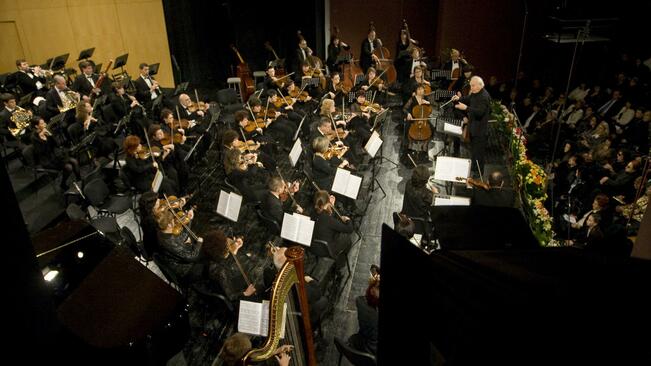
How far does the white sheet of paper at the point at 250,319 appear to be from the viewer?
12.6ft

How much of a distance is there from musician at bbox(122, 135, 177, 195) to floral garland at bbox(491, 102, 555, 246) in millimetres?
5131

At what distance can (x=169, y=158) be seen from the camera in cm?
749

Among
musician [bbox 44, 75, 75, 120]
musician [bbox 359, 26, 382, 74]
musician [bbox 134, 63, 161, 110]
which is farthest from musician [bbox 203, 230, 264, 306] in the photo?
musician [bbox 359, 26, 382, 74]

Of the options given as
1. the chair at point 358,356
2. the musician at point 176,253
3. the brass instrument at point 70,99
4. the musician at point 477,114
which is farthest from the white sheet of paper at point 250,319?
the brass instrument at point 70,99

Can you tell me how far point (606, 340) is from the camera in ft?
3.07

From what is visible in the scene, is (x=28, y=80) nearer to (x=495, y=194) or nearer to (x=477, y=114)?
(x=477, y=114)

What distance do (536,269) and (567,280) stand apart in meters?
0.08

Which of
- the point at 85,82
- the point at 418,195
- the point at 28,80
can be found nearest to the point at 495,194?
the point at 418,195

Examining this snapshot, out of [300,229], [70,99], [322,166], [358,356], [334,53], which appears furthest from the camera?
[334,53]

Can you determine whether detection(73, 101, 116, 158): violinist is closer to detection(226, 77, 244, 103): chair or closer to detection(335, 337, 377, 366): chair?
detection(226, 77, 244, 103): chair

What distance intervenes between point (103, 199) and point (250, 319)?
372 centimetres

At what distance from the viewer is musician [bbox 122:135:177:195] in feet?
22.5

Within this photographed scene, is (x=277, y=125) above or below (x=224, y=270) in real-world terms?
above

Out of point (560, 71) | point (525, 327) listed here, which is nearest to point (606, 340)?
point (525, 327)
